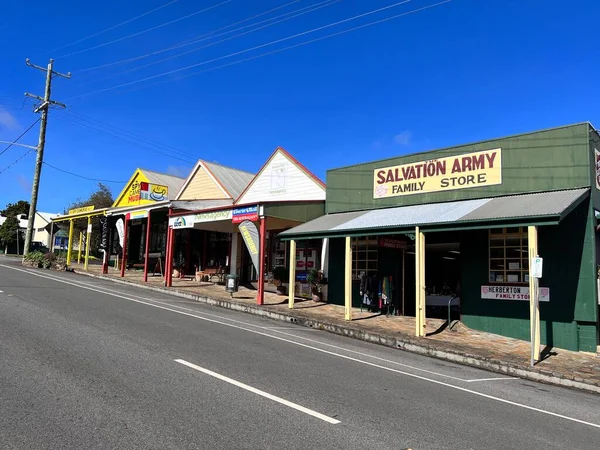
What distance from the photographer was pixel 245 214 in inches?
674

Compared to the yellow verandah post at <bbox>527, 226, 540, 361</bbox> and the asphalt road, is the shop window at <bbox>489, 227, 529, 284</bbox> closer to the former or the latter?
the yellow verandah post at <bbox>527, 226, 540, 361</bbox>

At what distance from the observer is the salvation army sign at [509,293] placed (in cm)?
1195

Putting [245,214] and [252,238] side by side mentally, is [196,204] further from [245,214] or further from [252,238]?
[252,238]

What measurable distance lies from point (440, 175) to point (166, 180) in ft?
73.1

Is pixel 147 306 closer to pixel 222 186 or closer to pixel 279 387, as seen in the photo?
pixel 279 387

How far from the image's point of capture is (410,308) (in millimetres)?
16125

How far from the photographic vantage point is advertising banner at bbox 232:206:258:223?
54.7 feet

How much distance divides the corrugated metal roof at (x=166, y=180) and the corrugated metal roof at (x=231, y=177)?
6206 mm

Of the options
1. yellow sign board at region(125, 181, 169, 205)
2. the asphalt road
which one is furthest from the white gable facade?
the asphalt road

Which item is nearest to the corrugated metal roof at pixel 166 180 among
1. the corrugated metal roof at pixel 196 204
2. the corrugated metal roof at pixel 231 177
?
the corrugated metal roof at pixel 231 177

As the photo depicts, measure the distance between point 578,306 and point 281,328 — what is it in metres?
7.45

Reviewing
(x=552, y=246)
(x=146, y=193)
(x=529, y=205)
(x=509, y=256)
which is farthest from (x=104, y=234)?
(x=552, y=246)

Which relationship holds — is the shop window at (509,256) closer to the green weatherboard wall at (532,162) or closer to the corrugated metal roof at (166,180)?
the green weatherboard wall at (532,162)

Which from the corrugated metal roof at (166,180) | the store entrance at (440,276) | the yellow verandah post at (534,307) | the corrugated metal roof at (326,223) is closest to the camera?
the yellow verandah post at (534,307)
